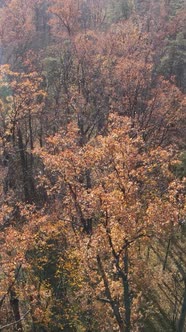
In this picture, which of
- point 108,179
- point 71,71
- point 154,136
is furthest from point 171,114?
point 108,179

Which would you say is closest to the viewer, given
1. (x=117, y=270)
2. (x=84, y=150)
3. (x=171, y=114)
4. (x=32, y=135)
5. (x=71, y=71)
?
(x=117, y=270)

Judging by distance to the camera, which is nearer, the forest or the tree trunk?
the tree trunk

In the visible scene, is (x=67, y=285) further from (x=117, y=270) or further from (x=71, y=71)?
(x=71, y=71)

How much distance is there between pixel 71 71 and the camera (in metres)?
42.6

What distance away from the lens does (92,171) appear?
71.9ft

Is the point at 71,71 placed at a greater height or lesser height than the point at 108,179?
greater

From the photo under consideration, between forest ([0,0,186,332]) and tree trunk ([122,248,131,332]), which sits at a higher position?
forest ([0,0,186,332])

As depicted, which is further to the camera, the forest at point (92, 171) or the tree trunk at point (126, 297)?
the forest at point (92, 171)

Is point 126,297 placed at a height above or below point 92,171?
below

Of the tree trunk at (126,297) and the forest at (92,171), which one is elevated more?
the forest at (92,171)

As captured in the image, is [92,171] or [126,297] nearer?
[126,297]

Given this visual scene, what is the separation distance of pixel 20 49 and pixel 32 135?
1227cm

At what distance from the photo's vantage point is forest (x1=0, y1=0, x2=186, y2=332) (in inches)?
716

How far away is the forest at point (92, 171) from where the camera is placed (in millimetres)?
18188
